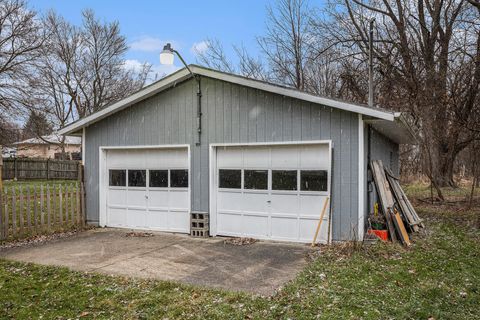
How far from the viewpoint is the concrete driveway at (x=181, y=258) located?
5.71 m

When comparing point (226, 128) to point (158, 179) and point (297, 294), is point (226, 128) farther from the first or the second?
point (297, 294)

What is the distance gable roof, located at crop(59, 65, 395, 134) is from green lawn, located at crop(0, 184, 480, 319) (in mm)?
2725

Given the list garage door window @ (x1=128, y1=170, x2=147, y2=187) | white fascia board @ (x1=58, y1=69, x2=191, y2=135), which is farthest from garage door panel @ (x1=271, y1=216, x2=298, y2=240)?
white fascia board @ (x1=58, y1=69, x2=191, y2=135)

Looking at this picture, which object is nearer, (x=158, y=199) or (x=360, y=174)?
(x=360, y=174)

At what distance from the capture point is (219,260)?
6.76m

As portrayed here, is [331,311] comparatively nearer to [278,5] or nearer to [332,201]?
[332,201]

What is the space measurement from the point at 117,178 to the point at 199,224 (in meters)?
2.89

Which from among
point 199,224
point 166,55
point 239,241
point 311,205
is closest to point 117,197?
point 199,224

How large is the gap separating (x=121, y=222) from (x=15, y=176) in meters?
16.7

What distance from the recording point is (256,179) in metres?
8.73

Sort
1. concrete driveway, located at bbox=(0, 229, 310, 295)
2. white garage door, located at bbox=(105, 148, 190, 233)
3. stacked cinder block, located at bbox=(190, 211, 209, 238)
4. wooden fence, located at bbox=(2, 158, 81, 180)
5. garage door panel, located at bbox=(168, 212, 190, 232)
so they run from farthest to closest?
wooden fence, located at bbox=(2, 158, 81, 180) → white garage door, located at bbox=(105, 148, 190, 233) → garage door panel, located at bbox=(168, 212, 190, 232) → stacked cinder block, located at bbox=(190, 211, 209, 238) → concrete driveway, located at bbox=(0, 229, 310, 295)

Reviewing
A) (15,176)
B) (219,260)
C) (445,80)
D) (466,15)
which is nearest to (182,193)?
(219,260)

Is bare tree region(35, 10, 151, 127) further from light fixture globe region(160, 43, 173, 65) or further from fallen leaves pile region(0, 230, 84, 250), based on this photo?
light fixture globe region(160, 43, 173, 65)

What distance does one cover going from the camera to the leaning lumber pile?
7816 millimetres
